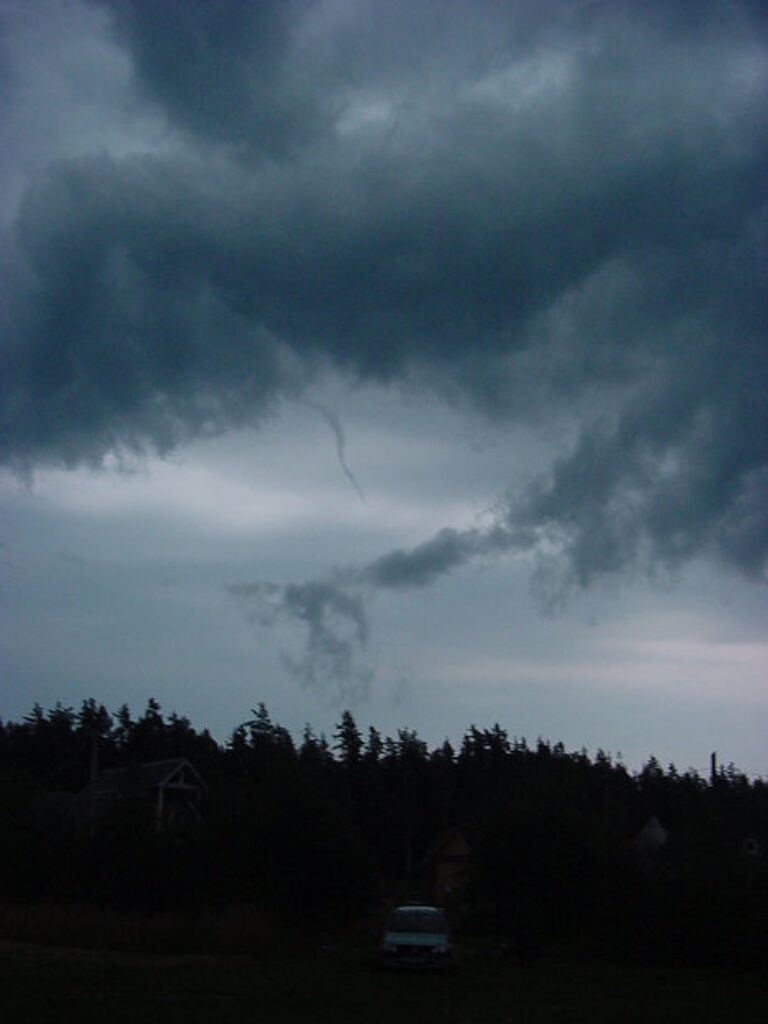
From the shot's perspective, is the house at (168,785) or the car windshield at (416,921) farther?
the house at (168,785)

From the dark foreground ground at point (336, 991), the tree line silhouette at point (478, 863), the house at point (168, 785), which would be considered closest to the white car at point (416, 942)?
the dark foreground ground at point (336, 991)

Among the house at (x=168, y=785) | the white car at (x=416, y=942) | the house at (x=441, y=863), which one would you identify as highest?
the house at (x=168, y=785)

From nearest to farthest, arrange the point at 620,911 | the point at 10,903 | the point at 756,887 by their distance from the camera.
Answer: the point at 756,887 < the point at 620,911 < the point at 10,903

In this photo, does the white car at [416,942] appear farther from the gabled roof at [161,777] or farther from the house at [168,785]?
the gabled roof at [161,777]

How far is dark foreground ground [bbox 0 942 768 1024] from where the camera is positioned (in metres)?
19.3

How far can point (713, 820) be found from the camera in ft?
113

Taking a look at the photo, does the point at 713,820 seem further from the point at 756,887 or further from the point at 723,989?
the point at 723,989

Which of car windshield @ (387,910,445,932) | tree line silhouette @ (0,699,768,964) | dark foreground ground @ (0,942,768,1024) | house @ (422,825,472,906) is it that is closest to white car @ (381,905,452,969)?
car windshield @ (387,910,445,932)

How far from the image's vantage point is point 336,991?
76.2 ft

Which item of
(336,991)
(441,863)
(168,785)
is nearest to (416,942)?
(336,991)

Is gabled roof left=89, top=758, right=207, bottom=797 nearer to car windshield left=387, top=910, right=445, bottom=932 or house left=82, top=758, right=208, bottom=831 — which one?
house left=82, top=758, right=208, bottom=831

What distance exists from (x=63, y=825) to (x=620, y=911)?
17.1m

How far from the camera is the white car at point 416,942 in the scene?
2798 cm

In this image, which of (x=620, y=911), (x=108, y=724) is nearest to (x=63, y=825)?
(x=620, y=911)
